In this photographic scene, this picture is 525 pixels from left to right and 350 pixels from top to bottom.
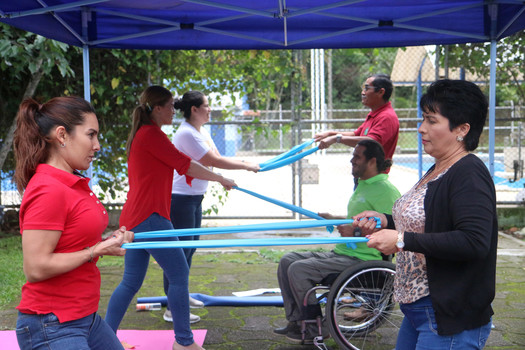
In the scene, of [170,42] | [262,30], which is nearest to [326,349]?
[262,30]

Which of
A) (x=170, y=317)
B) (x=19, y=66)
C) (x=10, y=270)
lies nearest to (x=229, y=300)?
(x=170, y=317)

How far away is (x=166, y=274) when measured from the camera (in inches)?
153

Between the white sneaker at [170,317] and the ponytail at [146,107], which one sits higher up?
the ponytail at [146,107]

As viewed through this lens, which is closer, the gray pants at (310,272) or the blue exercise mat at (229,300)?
the gray pants at (310,272)

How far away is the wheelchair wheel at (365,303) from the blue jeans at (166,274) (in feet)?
3.17

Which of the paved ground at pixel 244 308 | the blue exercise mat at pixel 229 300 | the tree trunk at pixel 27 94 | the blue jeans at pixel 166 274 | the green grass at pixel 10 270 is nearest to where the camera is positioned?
the blue jeans at pixel 166 274

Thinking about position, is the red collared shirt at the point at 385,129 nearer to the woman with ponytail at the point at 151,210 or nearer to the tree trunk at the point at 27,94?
the woman with ponytail at the point at 151,210

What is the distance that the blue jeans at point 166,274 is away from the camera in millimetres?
3775

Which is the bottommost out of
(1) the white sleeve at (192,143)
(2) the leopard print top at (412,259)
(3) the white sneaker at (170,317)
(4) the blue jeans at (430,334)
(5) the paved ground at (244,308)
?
(5) the paved ground at (244,308)

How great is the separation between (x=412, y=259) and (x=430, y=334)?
0.97 ft

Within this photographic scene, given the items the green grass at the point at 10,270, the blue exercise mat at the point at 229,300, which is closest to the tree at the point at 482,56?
the blue exercise mat at the point at 229,300

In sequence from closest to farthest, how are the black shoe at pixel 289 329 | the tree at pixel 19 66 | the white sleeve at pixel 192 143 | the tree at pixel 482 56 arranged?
the black shoe at pixel 289 329, the white sleeve at pixel 192 143, the tree at pixel 19 66, the tree at pixel 482 56

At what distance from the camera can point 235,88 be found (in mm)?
8961

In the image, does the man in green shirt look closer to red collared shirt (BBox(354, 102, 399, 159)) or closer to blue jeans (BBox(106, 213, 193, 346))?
red collared shirt (BBox(354, 102, 399, 159))
